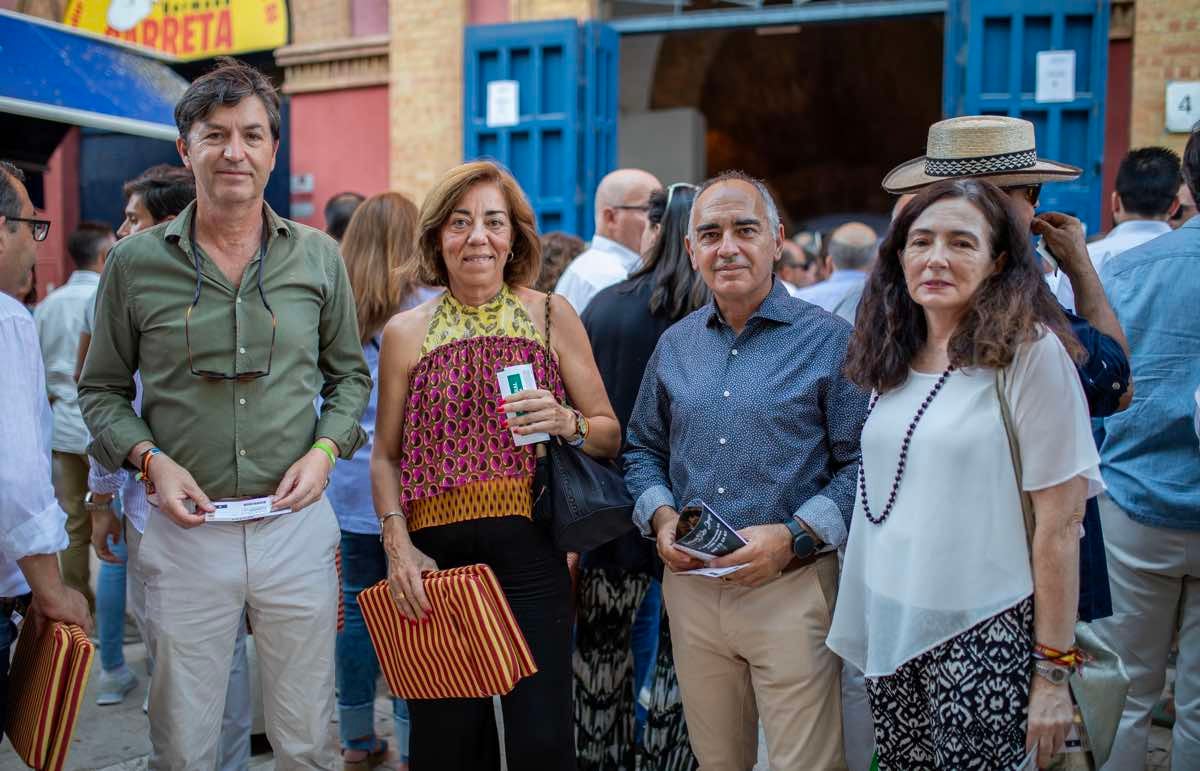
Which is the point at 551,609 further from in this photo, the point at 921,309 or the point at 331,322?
the point at 921,309

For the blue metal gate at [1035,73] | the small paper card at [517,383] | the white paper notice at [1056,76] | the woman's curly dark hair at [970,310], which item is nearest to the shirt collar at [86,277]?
the small paper card at [517,383]

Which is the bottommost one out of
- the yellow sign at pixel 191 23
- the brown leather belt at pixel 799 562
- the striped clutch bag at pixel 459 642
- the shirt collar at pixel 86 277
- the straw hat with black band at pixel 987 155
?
the striped clutch bag at pixel 459 642

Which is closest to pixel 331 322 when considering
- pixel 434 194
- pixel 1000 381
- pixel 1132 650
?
pixel 434 194

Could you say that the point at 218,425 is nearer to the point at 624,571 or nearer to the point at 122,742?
the point at 624,571

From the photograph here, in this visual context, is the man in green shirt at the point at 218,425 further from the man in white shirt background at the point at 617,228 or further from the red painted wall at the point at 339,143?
the red painted wall at the point at 339,143

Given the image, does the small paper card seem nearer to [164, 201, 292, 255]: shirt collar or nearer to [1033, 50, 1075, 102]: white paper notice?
[164, 201, 292, 255]: shirt collar

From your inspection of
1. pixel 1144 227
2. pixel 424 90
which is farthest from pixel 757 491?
pixel 424 90

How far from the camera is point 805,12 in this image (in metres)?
8.68

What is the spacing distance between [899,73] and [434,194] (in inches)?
643

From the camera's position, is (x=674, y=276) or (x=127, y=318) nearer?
(x=127, y=318)

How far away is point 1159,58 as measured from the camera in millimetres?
7801

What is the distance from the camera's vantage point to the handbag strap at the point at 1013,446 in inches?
92.7

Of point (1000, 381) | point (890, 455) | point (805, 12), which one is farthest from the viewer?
point (805, 12)

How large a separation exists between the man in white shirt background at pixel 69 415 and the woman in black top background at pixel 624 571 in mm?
3086
